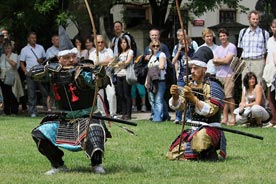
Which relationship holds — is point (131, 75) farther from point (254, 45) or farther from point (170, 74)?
point (254, 45)

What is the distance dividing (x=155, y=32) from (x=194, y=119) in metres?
5.40

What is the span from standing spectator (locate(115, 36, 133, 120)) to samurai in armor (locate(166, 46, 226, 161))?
213 inches

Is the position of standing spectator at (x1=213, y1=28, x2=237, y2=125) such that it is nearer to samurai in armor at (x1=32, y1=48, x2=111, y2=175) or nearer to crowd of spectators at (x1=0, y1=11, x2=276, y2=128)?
crowd of spectators at (x1=0, y1=11, x2=276, y2=128)

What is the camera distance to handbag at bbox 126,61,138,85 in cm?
1386

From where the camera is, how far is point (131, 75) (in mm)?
13906

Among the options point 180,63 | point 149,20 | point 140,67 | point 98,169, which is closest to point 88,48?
point 140,67

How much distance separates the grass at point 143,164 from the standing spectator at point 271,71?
212 centimetres

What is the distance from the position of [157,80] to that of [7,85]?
393 centimetres

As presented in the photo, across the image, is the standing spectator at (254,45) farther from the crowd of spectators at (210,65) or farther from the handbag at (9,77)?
the handbag at (9,77)

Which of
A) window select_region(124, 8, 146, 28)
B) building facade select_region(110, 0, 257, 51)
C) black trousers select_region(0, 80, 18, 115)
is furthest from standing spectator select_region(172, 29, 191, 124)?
window select_region(124, 8, 146, 28)

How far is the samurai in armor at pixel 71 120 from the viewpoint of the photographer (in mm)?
6949

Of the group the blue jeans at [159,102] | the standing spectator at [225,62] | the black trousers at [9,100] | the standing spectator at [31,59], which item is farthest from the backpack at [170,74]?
the black trousers at [9,100]

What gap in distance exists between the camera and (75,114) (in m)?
7.28

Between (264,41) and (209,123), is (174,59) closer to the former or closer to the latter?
(264,41)
